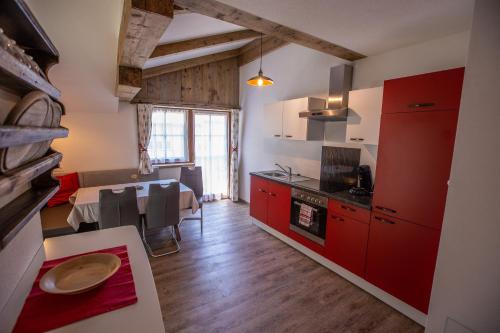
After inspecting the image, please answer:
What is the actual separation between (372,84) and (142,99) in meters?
3.85

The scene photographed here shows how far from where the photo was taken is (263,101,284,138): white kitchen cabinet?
3.66 metres

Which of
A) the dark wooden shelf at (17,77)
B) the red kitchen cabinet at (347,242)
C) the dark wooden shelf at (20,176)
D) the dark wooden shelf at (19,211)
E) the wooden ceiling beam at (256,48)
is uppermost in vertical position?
the wooden ceiling beam at (256,48)

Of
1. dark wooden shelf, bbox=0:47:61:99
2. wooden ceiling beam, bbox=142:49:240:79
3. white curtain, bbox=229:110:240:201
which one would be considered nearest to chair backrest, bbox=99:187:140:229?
dark wooden shelf, bbox=0:47:61:99

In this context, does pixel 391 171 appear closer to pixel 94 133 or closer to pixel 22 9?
pixel 22 9

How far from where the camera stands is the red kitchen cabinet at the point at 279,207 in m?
3.30

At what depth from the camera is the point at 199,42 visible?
3457 millimetres

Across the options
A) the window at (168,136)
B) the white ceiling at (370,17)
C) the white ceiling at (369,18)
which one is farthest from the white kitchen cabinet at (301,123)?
the window at (168,136)

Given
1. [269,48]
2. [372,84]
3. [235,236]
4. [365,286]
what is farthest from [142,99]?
[365,286]

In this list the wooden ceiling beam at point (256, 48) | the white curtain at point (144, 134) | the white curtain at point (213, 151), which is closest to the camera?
the wooden ceiling beam at point (256, 48)

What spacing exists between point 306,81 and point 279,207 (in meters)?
2.01

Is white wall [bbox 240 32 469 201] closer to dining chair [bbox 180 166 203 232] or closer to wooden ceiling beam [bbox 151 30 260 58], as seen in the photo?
wooden ceiling beam [bbox 151 30 260 58]

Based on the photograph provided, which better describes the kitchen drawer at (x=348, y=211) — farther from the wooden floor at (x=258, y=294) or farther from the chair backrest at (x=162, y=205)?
the chair backrest at (x=162, y=205)

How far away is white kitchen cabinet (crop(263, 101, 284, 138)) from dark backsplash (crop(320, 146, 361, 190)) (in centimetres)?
79

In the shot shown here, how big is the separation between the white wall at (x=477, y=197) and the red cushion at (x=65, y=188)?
177 inches
